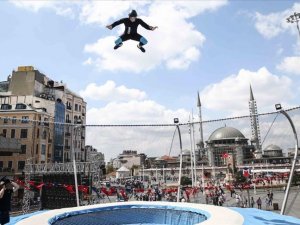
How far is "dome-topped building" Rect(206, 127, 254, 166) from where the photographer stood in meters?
116

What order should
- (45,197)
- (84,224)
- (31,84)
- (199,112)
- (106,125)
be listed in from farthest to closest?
(199,112) → (31,84) → (45,197) → (106,125) → (84,224)

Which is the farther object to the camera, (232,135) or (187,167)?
(232,135)

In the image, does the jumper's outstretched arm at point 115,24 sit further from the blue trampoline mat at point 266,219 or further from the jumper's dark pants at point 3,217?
the blue trampoline mat at point 266,219

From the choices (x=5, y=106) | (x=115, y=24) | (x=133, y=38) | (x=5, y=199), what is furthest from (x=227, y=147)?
(x=5, y=199)

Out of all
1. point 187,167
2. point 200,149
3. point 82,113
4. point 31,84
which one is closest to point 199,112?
point 200,149

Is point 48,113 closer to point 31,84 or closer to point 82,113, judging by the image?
point 31,84

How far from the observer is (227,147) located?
118125 mm

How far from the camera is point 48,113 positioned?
51.8 meters

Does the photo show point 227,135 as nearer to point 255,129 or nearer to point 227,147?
point 227,147

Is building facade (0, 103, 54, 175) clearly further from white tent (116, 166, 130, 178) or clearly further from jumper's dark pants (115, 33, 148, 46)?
jumper's dark pants (115, 33, 148, 46)

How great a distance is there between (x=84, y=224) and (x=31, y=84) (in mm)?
47007

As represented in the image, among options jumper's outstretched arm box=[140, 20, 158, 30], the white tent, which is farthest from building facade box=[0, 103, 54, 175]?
jumper's outstretched arm box=[140, 20, 158, 30]

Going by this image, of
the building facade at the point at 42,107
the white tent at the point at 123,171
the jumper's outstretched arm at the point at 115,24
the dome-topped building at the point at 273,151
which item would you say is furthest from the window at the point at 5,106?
the dome-topped building at the point at 273,151

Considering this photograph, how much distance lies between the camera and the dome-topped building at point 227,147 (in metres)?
116
